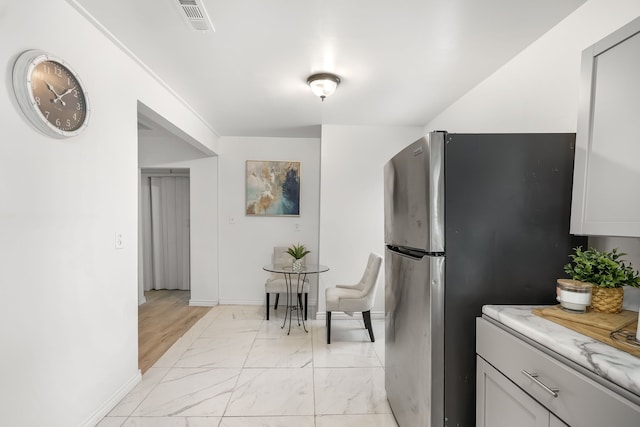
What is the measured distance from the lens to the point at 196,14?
5.60 feet

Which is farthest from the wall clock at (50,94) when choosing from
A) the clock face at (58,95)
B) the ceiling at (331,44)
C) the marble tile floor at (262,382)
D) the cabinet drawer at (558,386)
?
the cabinet drawer at (558,386)

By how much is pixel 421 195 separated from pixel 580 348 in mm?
787

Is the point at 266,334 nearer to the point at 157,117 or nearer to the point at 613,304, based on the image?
the point at 157,117

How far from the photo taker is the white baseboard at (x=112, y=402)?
1.82m

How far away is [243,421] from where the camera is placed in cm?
192

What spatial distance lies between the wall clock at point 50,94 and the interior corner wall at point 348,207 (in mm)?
2615

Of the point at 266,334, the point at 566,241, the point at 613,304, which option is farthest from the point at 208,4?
the point at 266,334

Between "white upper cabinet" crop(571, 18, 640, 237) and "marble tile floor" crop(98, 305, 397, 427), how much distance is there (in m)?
1.64

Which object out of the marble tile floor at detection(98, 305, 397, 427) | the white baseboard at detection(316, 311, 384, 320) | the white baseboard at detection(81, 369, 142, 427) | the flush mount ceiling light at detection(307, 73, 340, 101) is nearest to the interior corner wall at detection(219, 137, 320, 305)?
the white baseboard at detection(316, 311, 384, 320)

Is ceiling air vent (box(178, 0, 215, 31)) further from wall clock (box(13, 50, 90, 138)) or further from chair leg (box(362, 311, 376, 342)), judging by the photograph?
chair leg (box(362, 311, 376, 342))

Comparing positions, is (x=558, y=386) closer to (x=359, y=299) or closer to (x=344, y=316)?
(x=359, y=299)

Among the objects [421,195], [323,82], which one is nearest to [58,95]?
[323,82]

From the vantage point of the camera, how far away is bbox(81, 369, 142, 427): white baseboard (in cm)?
182

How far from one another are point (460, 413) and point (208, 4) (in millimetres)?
2395
